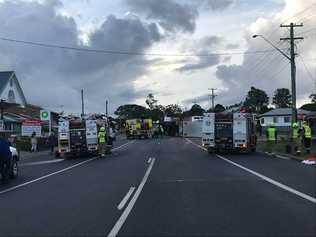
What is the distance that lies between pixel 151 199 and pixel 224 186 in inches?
126

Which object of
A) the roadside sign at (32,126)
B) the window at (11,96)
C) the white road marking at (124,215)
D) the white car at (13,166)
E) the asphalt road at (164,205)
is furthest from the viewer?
the window at (11,96)

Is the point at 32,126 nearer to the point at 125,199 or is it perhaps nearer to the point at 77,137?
the point at 77,137

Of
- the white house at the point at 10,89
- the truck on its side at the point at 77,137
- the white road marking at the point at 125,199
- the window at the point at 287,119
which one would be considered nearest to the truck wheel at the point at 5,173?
the white road marking at the point at 125,199

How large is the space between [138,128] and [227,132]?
152 feet

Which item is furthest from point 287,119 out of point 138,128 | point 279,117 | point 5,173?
point 5,173

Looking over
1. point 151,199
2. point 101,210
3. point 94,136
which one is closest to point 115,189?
point 151,199

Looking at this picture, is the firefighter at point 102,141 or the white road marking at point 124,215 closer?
the white road marking at point 124,215

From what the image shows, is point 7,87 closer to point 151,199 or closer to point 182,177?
point 182,177

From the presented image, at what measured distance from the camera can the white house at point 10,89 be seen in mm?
65250

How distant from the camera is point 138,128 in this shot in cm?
8200

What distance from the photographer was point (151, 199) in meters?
14.0

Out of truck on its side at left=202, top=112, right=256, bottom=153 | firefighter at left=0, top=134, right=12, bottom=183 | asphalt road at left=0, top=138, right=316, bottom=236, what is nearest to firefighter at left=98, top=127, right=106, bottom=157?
truck on its side at left=202, top=112, right=256, bottom=153

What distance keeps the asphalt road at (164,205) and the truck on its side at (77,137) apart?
620 inches

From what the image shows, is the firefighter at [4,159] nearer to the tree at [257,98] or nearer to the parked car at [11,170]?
the parked car at [11,170]
